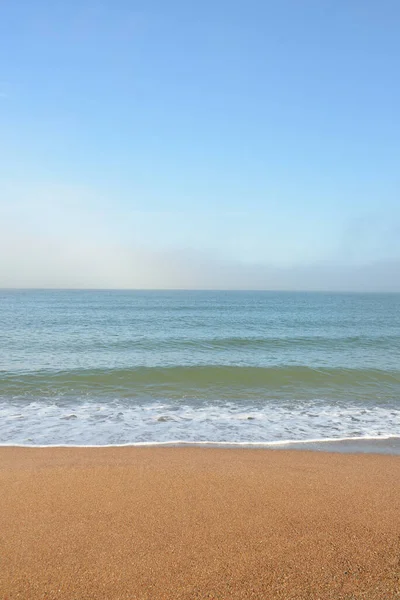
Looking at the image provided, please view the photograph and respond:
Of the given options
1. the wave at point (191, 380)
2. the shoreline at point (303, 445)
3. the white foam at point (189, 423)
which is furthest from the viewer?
the wave at point (191, 380)

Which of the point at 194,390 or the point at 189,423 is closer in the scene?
the point at 189,423

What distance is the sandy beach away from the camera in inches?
146

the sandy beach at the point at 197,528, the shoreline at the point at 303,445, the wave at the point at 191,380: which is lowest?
the wave at the point at 191,380

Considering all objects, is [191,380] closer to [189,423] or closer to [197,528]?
[189,423]

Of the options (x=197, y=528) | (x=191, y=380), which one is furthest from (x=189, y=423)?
(x=197, y=528)

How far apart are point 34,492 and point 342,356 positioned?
58.8 ft

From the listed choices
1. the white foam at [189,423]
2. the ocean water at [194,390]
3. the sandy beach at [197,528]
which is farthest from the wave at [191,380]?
the sandy beach at [197,528]

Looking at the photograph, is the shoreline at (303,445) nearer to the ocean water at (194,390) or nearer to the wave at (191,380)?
the ocean water at (194,390)

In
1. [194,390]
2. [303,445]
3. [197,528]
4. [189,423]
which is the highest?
[197,528]

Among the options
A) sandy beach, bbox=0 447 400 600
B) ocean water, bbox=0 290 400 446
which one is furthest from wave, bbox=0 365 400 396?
sandy beach, bbox=0 447 400 600

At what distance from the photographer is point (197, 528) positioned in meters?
4.68

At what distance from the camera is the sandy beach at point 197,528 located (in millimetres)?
3703

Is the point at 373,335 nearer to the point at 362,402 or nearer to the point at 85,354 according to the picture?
the point at 362,402

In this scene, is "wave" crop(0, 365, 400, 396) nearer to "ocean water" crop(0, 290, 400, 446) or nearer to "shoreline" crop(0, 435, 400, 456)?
"ocean water" crop(0, 290, 400, 446)
